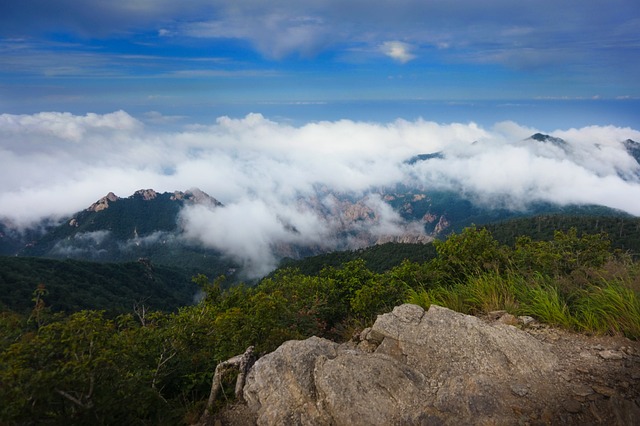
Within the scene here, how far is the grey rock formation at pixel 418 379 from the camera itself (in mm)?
5277

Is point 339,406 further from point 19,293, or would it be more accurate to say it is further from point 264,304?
point 19,293

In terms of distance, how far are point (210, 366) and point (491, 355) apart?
621cm

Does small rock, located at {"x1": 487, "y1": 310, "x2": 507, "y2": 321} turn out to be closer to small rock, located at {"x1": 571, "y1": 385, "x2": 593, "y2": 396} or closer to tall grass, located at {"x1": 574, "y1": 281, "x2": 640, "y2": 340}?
tall grass, located at {"x1": 574, "y1": 281, "x2": 640, "y2": 340}

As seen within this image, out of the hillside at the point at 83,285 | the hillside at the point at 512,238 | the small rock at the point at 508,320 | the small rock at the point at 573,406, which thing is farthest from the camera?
the hillside at the point at 512,238

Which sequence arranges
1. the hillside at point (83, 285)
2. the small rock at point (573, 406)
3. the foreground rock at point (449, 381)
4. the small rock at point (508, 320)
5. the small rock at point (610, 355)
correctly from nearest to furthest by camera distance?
the small rock at point (573, 406)
the foreground rock at point (449, 381)
the small rock at point (610, 355)
the small rock at point (508, 320)
the hillside at point (83, 285)

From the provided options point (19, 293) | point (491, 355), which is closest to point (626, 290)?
point (491, 355)

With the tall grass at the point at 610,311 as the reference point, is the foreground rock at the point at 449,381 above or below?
below

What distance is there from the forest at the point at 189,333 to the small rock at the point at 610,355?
64 cm

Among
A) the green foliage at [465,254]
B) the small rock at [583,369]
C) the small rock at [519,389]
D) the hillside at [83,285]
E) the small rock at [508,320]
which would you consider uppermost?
the small rock at [583,369]

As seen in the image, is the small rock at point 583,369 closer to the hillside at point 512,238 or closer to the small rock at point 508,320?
the small rock at point 508,320

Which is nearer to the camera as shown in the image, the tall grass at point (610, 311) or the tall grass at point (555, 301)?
the tall grass at point (610, 311)

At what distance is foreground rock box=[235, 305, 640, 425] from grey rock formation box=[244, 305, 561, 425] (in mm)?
16

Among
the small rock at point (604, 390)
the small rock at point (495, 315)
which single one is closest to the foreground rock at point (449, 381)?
A: the small rock at point (604, 390)

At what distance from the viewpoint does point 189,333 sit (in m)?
9.77
